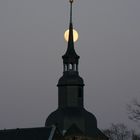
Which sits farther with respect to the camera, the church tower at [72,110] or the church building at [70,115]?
the church tower at [72,110]

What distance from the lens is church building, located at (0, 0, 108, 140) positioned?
8181cm

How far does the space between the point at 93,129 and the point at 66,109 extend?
383 cm

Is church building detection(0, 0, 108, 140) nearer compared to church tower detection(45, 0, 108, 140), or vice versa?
A: church building detection(0, 0, 108, 140)

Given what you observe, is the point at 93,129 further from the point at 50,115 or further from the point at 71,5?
the point at 71,5

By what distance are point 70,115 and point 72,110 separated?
0.99 m

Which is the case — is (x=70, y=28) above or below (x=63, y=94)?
above

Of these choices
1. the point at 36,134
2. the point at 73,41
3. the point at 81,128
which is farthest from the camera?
the point at 73,41

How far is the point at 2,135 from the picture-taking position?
268ft

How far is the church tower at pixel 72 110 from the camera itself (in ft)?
273

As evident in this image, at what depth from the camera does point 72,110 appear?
279 ft

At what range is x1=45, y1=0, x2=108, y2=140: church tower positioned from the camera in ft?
273

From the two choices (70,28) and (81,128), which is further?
(70,28)

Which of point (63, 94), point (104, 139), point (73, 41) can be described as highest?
point (73, 41)

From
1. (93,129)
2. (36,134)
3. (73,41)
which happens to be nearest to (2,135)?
(36,134)
